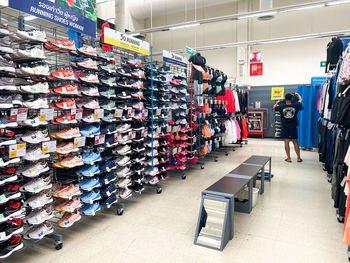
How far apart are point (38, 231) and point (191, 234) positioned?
5.76ft

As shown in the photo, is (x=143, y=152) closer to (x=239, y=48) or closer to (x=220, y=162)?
(x=220, y=162)

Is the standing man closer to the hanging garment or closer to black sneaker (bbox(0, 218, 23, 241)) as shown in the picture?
the hanging garment

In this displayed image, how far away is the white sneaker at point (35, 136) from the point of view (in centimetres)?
266

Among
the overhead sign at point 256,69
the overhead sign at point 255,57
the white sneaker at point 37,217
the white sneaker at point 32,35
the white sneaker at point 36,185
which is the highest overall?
the overhead sign at point 255,57

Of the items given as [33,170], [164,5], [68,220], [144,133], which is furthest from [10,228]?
[164,5]

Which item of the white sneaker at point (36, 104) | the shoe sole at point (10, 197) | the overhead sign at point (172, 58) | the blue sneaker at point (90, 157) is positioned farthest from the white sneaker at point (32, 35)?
the overhead sign at point (172, 58)

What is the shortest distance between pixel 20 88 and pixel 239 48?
450 inches

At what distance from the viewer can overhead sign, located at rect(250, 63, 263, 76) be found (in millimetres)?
12273

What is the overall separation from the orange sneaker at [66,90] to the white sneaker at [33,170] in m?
0.83

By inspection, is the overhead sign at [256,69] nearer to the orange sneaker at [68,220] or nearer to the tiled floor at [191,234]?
the tiled floor at [191,234]

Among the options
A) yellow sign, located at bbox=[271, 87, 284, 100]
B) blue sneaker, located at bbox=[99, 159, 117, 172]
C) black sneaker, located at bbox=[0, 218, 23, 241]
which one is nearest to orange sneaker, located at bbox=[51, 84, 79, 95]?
blue sneaker, located at bbox=[99, 159, 117, 172]

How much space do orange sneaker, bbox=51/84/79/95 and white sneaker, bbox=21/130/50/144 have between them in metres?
0.48

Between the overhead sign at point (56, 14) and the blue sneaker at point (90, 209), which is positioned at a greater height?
the overhead sign at point (56, 14)

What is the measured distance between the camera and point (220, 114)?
7.35 meters
